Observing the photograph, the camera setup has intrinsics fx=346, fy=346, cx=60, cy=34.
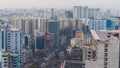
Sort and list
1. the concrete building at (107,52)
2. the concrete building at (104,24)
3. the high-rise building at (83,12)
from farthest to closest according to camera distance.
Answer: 1. the high-rise building at (83,12)
2. the concrete building at (104,24)
3. the concrete building at (107,52)

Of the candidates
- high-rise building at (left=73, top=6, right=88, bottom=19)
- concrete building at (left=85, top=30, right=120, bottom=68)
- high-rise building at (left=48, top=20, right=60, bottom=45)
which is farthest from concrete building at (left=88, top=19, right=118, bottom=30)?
concrete building at (left=85, top=30, right=120, bottom=68)

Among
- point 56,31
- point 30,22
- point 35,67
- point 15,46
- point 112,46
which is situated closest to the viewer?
point 112,46

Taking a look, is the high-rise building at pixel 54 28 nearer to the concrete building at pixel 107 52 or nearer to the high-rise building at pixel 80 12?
the high-rise building at pixel 80 12

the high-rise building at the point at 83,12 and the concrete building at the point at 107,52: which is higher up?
the high-rise building at the point at 83,12

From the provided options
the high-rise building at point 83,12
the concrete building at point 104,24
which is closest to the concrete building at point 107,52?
the concrete building at point 104,24

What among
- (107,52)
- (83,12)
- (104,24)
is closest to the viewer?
(107,52)

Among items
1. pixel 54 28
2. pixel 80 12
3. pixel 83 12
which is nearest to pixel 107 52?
pixel 54 28

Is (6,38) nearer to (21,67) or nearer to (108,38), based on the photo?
(21,67)

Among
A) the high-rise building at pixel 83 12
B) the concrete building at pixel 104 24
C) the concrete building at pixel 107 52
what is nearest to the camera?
the concrete building at pixel 107 52

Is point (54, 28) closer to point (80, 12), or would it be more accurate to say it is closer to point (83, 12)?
point (80, 12)

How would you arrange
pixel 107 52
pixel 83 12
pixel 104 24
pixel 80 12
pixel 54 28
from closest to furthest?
pixel 107 52 → pixel 54 28 → pixel 104 24 → pixel 80 12 → pixel 83 12

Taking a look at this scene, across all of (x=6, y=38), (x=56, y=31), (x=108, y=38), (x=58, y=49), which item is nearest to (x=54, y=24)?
(x=56, y=31)
